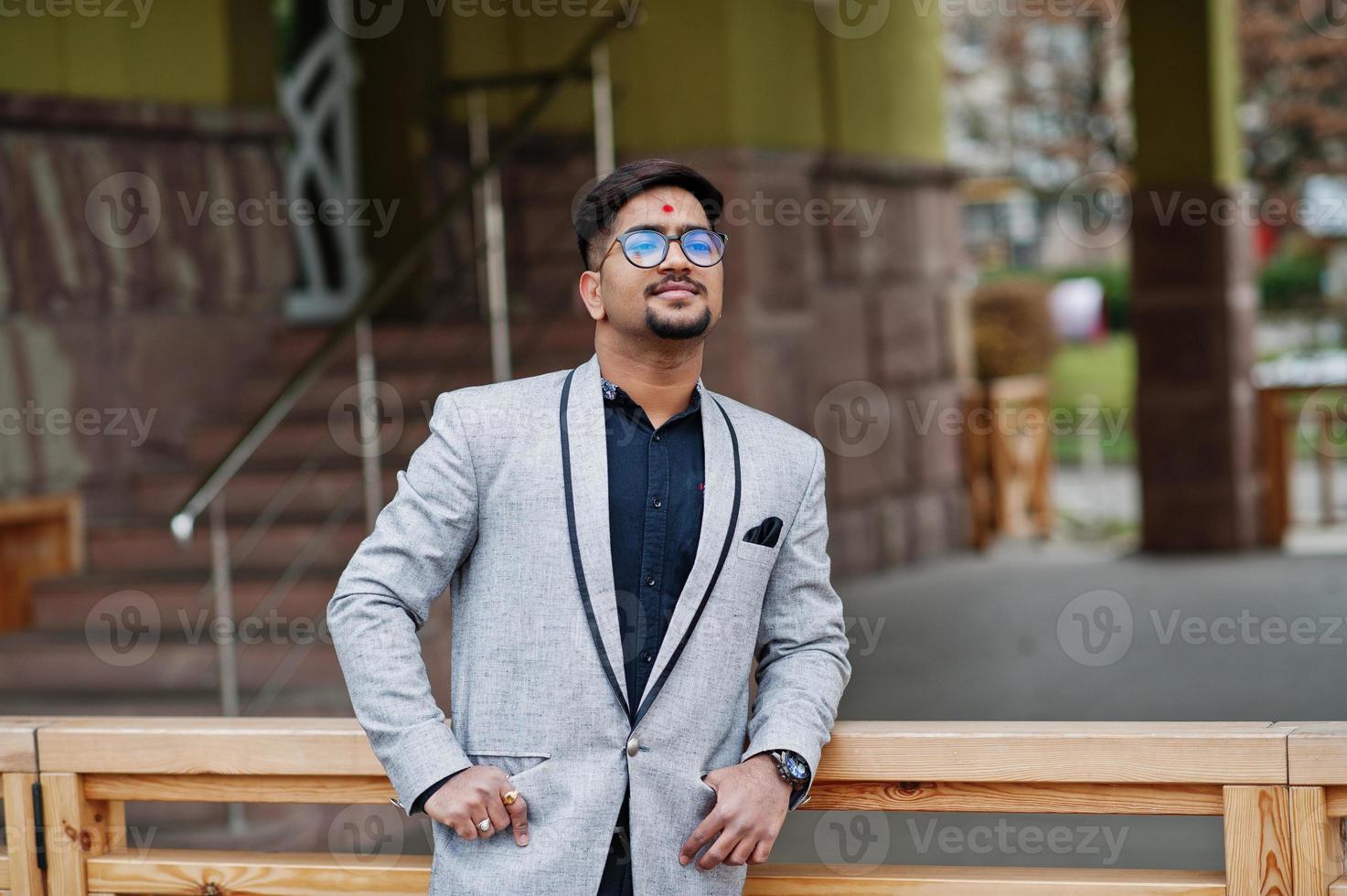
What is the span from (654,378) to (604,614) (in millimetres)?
299

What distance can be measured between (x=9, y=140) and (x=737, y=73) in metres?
2.89

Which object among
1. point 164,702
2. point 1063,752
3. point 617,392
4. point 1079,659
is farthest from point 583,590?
point 1079,659

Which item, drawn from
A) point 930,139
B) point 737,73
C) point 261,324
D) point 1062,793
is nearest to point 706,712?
point 1062,793

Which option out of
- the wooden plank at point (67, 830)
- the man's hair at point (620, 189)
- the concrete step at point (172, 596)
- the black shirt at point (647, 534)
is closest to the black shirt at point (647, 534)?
the black shirt at point (647, 534)

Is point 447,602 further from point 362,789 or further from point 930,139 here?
point 930,139

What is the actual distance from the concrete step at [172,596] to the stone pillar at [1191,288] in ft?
15.7

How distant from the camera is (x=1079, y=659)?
6.54 meters

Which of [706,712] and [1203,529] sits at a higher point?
[706,712]

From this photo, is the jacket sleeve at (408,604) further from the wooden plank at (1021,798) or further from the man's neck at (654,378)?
the wooden plank at (1021,798)

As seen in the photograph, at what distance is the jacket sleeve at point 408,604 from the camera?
6.60 feet

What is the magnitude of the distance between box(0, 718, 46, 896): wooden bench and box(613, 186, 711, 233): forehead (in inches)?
45.0

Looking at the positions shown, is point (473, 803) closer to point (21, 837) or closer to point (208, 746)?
point (208, 746)

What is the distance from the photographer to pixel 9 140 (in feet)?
18.9

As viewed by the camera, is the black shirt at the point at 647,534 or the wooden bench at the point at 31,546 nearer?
the black shirt at the point at 647,534
